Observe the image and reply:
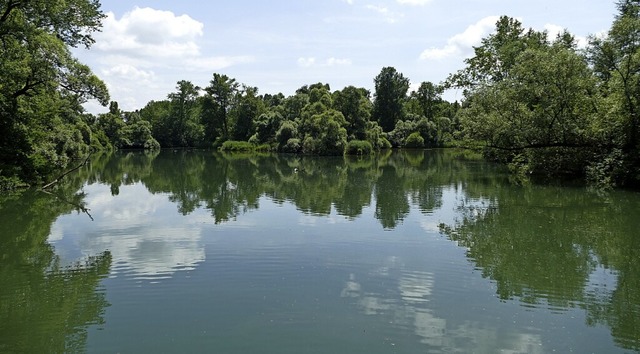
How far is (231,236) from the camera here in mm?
15000

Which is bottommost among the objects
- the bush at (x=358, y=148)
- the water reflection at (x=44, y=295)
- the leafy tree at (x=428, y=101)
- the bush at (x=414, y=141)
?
the water reflection at (x=44, y=295)

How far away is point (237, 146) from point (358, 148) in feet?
86.7

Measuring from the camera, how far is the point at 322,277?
10.6 metres

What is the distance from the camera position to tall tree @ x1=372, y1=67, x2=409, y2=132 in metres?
93.6

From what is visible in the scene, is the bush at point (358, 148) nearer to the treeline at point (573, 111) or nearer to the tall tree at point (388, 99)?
the tall tree at point (388, 99)

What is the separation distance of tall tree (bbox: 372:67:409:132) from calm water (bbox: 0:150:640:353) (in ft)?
240

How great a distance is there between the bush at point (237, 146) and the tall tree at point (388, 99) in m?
27.3

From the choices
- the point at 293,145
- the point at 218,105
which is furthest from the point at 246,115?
the point at 293,145

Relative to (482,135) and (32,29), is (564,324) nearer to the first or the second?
(32,29)

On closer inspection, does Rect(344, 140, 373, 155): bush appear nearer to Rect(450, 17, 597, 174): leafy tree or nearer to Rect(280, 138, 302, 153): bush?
Rect(280, 138, 302, 153): bush

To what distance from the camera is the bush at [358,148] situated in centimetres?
6888

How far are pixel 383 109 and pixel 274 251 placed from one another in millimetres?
83801

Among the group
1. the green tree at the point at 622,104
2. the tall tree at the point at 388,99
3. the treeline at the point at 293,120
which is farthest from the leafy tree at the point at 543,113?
the tall tree at the point at 388,99

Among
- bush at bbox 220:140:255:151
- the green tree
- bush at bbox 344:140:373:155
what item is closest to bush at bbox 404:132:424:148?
bush at bbox 344:140:373:155
